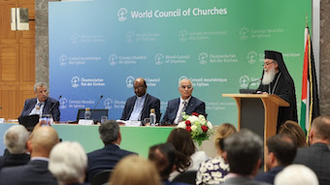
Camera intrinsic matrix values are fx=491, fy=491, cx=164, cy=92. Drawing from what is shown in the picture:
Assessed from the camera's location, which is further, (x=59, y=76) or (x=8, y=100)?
(x=8, y=100)

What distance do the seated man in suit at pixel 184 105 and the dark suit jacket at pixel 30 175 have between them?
4.08 m

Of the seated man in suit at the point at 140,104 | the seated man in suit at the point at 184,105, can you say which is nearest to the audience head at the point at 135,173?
the seated man in suit at the point at 184,105

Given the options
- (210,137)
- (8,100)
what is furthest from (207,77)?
(8,100)

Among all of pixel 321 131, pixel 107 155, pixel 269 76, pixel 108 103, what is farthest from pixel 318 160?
pixel 108 103

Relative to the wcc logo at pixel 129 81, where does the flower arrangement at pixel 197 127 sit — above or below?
below

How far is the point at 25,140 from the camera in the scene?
3551 millimetres

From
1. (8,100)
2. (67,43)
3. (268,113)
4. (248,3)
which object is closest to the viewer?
(268,113)

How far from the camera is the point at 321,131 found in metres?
3.73

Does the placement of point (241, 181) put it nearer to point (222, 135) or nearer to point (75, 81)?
point (222, 135)

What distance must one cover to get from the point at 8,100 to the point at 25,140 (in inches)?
282

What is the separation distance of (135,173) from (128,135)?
4.50 metres

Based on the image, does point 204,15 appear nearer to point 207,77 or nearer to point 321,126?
point 207,77

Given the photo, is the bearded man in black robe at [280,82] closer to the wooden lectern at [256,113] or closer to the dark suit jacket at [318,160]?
the wooden lectern at [256,113]

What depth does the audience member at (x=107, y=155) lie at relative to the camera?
3.77 meters
